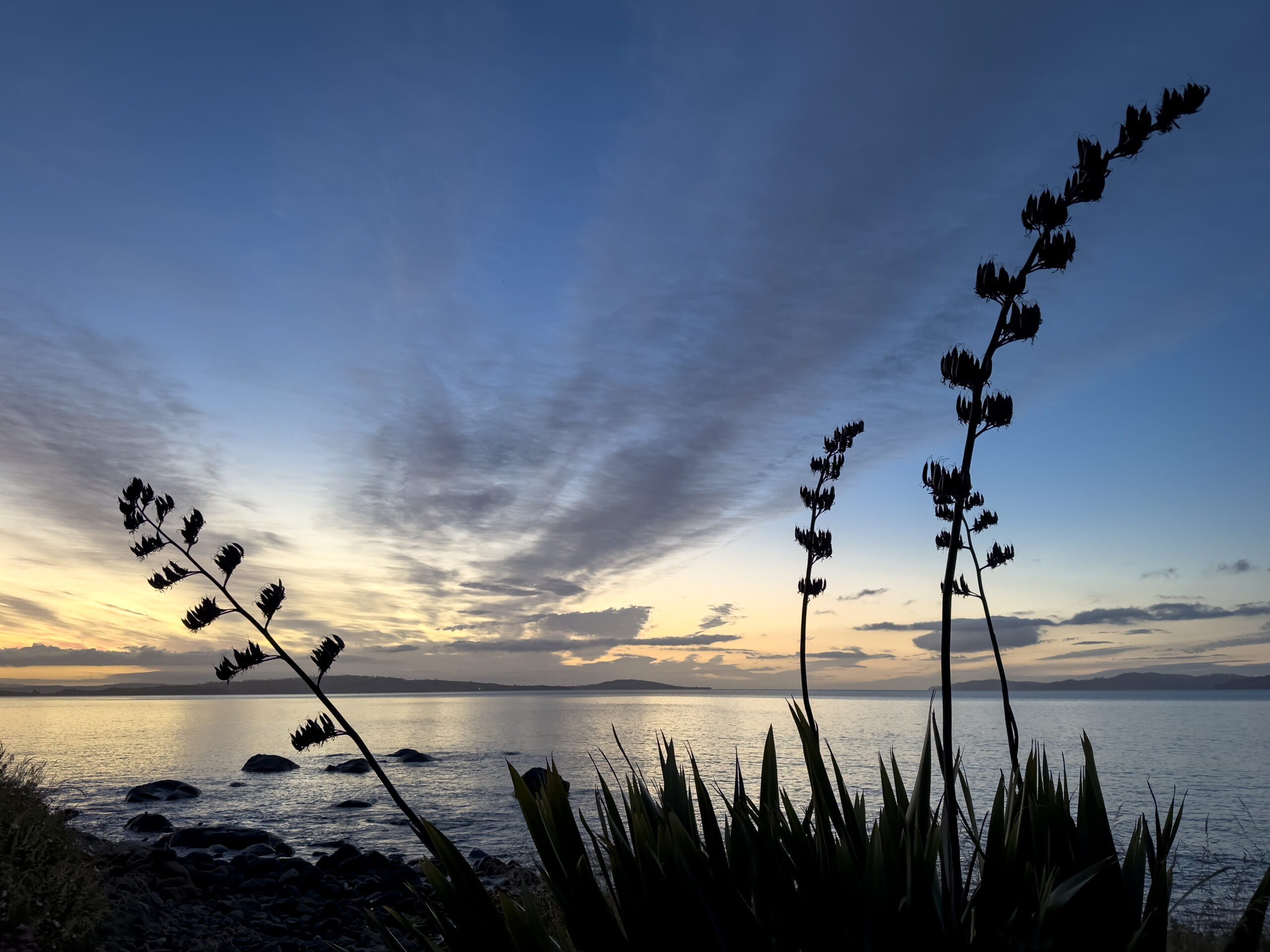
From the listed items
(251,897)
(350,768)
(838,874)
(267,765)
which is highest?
(838,874)

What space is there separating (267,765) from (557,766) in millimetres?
25670

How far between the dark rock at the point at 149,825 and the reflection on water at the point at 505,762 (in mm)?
412

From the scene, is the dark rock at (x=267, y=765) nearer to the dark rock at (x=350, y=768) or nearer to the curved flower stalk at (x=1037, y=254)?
the dark rock at (x=350, y=768)

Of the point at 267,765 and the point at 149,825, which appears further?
the point at 267,765

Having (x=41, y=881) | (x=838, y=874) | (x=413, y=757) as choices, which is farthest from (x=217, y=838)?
(x=413, y=757)

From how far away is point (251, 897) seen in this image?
12.1 metres

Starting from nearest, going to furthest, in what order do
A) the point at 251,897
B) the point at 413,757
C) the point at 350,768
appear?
the point at 251,897
the point at 350,768
the point at 413,757

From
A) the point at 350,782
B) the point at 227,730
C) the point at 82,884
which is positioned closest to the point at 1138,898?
the point at 82,884

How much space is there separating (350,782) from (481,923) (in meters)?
39.9

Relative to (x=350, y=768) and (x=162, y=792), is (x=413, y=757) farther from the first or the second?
(x=162, y=792)

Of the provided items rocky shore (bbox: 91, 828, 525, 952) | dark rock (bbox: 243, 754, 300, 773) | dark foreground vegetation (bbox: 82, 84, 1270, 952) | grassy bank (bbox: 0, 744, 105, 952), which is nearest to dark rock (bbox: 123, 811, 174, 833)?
rocky shore (bbox: 91, 828, 525, 952)

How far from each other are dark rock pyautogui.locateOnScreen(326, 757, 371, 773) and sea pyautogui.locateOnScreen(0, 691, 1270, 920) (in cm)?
107

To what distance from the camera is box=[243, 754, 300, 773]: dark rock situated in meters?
40.9

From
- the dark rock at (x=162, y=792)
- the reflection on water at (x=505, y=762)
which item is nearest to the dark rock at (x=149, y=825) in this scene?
the reflection on water at (x=505, y=762)
